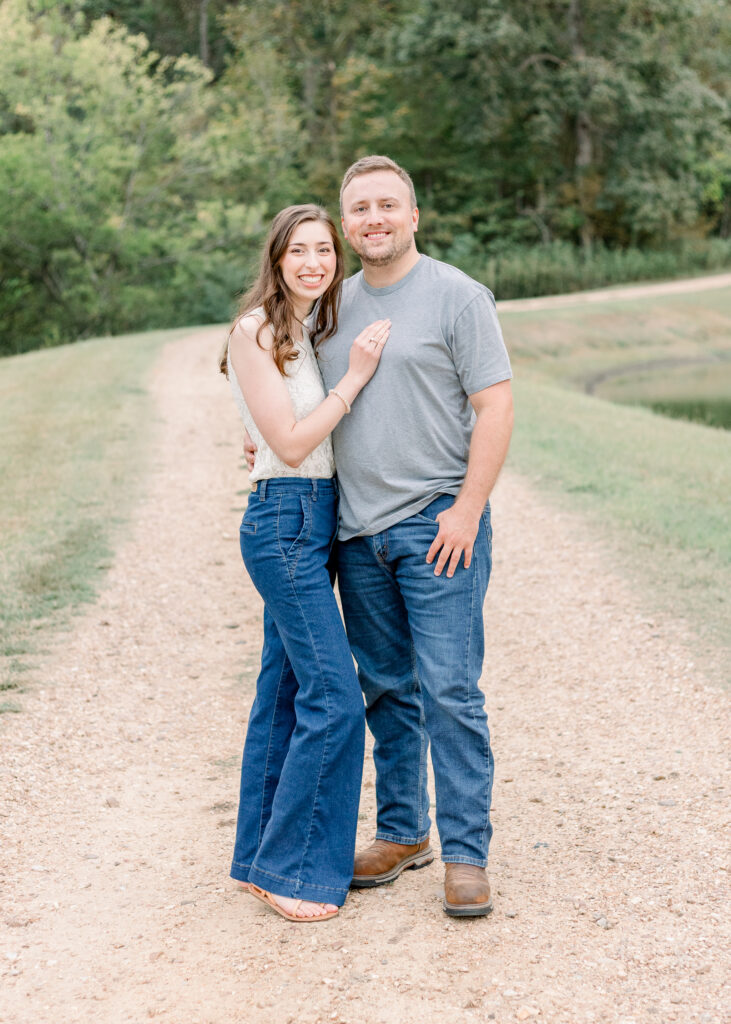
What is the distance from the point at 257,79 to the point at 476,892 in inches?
1412

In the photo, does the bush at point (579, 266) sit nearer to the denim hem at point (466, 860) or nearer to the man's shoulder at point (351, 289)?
the man's shoulder at point (351, 289)

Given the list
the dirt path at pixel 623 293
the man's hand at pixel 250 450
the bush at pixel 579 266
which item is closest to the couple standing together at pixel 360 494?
the man's hand at pixel 250 450

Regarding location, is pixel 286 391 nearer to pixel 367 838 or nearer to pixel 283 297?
pixel 283 297

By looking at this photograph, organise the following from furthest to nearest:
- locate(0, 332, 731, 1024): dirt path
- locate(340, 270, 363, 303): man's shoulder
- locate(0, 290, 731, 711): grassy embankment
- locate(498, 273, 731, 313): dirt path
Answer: locate(498, 273, 731, 313): dirt path → locate(0, 290, 731, 711): grassy embankment → locate(340, 270, 363, 303): man's shoulder → locate(0, 332, 731, 1024): dirt path

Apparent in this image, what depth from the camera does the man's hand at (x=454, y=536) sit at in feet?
10.2

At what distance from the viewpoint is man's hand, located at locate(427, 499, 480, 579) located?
3.12 meters

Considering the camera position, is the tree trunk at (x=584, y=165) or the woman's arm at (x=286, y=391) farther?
the tree trunk at (x=584, y=165)

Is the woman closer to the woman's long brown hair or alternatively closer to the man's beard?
the woman's long brown hair

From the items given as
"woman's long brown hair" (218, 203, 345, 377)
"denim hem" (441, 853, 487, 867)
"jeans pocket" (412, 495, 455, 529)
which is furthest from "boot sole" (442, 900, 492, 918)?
"woman's long brown hair" (218, 203, 345, 377)

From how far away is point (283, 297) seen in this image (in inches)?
127

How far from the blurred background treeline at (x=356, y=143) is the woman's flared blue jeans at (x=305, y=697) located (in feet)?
84.8

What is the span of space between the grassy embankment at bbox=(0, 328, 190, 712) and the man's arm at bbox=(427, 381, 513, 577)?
280 cm

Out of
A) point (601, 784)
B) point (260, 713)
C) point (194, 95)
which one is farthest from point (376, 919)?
point (194, 95)

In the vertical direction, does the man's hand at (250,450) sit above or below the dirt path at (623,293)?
above
